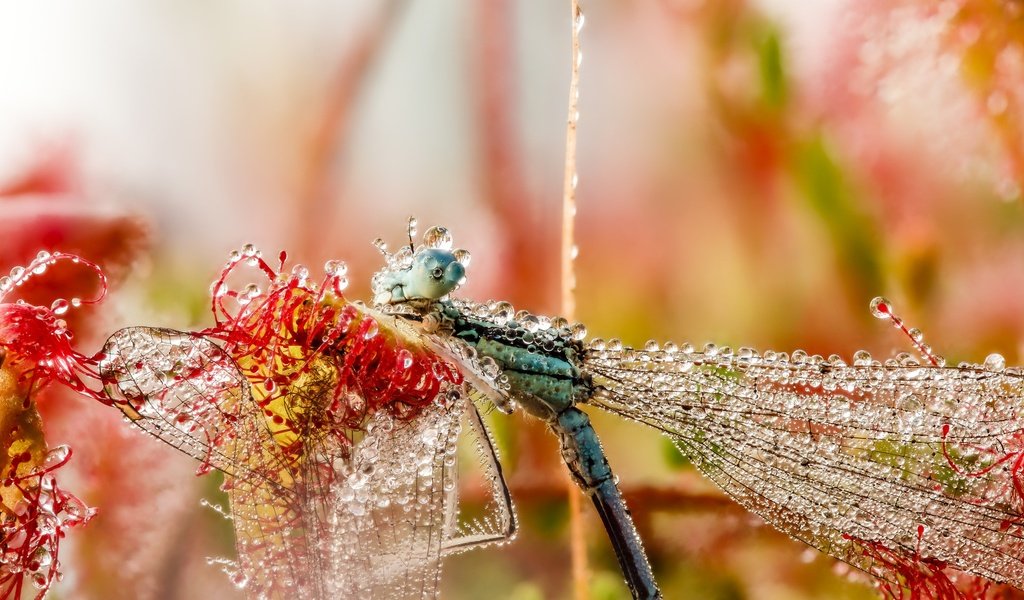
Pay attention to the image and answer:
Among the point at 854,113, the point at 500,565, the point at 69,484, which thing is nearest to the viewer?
the point at 69,484

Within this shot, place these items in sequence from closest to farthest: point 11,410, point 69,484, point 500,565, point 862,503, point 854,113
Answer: point 11,410
point 862,503
point 69,484
point 500,565
point 854,113

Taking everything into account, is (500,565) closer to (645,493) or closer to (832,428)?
(645,493)

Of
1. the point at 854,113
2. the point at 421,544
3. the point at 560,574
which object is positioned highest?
the point at 854,113

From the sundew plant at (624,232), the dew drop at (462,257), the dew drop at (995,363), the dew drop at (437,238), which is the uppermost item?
the sundew plant at (624,232)

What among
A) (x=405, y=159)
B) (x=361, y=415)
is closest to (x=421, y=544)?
(x=361, y=415)

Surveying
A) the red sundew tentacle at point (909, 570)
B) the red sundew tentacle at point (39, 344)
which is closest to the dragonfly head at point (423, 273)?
the red sundew tentacle at point (39, 344)

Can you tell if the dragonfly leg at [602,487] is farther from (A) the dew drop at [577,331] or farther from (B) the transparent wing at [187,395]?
(B) the transparent wing at [187,395]

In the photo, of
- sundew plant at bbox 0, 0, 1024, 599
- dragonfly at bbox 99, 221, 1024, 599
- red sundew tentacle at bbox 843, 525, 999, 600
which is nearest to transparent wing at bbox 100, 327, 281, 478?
dragonfly at bbox 99, 221, 1024, 599

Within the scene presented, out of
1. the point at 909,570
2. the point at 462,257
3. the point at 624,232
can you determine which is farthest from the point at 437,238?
the point at 624,232
